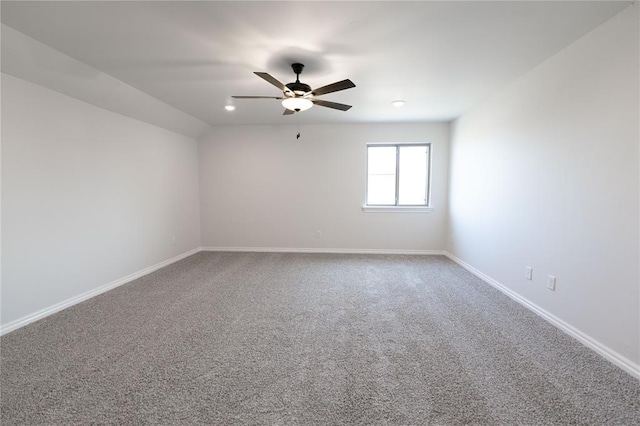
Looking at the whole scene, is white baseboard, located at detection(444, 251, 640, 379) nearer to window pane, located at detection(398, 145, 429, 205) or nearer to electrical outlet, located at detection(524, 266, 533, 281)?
electrical outlet, located at detection(524, 266, 533, 281)

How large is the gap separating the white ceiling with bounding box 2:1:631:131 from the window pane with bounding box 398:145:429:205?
5.56 ft

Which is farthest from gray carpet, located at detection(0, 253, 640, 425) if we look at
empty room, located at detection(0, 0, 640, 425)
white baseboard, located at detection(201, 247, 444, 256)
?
white baseboard, located at detection(201, 247, 444, 256)

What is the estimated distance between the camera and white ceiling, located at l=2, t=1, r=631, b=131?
5.66 feet

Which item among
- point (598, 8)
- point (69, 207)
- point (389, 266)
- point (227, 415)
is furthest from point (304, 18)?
point (389, 266)

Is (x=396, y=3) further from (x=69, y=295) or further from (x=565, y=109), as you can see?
(x=69, y=295)

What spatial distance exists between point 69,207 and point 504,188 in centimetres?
488

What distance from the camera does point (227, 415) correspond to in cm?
140

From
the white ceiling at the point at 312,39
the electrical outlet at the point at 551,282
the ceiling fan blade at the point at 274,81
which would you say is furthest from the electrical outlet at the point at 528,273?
the ceiling fan blade at the point at 274,81

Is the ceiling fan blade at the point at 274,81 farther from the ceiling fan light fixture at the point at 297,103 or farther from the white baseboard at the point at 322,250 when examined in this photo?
the white baseboard at the point at 322,250

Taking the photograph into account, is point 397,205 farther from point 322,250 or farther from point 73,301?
point 73,301

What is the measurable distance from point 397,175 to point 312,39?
326cm

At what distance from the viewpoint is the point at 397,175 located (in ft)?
16.0

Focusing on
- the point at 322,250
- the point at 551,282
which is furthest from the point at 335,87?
the point at 322,250

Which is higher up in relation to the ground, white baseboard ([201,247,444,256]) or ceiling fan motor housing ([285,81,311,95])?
ceiling fan motor housing ([285,81,311,95])
